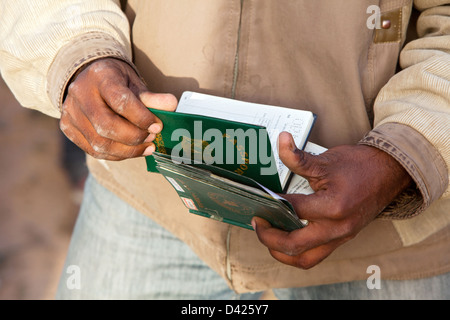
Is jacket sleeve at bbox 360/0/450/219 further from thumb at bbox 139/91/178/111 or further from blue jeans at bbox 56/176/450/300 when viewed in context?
blue jeans at bbox 56/176/450/300

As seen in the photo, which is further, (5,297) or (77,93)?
(5,297)

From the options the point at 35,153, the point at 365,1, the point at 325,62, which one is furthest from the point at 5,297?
the point at 365,1

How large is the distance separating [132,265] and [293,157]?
0.75 meters

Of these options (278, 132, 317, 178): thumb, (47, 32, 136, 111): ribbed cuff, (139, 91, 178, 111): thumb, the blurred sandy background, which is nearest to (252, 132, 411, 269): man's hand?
(278, 132, 317, 178): thumb

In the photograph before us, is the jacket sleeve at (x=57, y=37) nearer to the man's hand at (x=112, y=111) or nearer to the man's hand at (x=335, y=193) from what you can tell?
the man's hand at (x=112, y=111)

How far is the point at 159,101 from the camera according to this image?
0.88 metres

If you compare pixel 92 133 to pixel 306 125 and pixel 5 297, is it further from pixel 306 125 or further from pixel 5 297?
pixel 5 297

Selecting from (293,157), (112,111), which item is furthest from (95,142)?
(293,157)

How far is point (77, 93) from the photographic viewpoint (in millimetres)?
921

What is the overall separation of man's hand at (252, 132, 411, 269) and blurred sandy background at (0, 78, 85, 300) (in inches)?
69.6

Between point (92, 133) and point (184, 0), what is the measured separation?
0.39m

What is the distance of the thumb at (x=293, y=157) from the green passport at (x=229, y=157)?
2 centimetres

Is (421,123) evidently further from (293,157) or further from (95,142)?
(95,142)

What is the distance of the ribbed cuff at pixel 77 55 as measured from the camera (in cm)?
96
